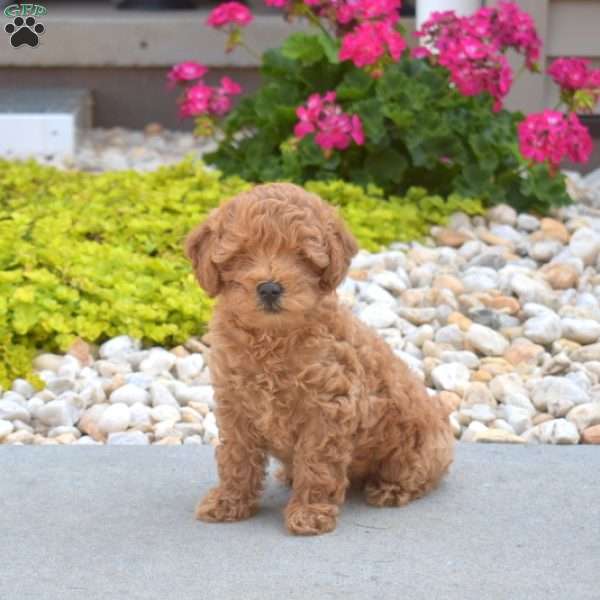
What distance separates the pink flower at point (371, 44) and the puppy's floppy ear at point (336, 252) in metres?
3.81

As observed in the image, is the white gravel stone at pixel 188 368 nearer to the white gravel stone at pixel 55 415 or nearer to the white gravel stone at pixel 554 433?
the white gravel stone at pixel 55 415

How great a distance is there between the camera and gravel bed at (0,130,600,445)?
537cm

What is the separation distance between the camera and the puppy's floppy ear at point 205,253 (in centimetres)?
391

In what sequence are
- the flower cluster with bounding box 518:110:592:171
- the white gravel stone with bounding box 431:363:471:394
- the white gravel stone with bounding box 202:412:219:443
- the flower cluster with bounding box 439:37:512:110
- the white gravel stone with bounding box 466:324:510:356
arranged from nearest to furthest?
1. the white gravel stone with bounding box 202:412:219:443
2. the white gravel stone with bounding box 431:363:471:394
3. the white gravel stone with bounding box 466:324:510:356
4. the flower cluster with bounding box 518:110:592:171
5. the flower cluster with bounding box 439:37:512:110

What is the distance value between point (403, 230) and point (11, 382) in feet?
8.59

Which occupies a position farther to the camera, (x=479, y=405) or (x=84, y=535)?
(x=479, y=405)

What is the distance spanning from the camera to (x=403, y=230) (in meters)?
7.53

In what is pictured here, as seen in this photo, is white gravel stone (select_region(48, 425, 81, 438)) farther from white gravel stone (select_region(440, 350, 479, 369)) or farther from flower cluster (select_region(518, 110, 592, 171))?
flower cluster (select_region(518, 110, 592, 171))

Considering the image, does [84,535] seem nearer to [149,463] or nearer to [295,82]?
[149,463]

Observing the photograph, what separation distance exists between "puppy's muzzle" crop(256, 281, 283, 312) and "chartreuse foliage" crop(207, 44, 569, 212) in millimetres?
3975

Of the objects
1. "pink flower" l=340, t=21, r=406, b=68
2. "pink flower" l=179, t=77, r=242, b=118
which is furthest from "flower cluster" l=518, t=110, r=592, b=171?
"pink flower" l=179, t=77, r=242, b=118

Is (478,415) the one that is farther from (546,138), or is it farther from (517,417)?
(546,138)

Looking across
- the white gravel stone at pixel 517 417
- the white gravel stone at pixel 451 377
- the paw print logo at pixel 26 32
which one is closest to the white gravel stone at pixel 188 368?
the white gravel stone at pixel 451 377

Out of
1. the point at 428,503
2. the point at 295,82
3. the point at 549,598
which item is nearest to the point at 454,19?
the point at 295,82
